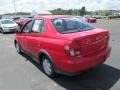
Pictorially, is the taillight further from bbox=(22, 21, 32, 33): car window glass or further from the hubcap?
bbox=(22, 21, 32, 33): car window glass

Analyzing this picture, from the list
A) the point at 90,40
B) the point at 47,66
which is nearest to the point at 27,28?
the point at 47,66

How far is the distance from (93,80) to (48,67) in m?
1.31

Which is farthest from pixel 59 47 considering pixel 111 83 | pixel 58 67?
pixel 111 83

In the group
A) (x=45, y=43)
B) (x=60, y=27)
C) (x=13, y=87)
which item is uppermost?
(x=60, y=27)

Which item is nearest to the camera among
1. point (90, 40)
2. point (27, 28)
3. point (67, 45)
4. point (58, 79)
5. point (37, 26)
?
point (67, 45)

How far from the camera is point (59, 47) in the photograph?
4801 millimetres

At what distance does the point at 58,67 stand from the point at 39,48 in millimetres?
1087

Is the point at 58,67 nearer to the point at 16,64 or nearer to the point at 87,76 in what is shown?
the point at 87,76

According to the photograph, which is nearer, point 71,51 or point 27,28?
point 71,51

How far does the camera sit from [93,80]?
522 cm

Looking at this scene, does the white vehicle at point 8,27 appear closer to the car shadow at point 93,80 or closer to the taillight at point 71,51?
the car shadow at point 93,80

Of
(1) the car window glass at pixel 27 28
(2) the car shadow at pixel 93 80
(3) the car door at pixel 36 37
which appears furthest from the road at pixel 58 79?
(1) the car window glass at pixel 27 28

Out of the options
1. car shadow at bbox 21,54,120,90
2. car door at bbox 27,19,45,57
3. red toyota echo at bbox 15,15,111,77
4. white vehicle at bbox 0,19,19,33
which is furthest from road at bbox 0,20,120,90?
white vehicle at bbox 0,19,19,33

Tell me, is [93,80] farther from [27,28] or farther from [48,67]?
[27,28]
